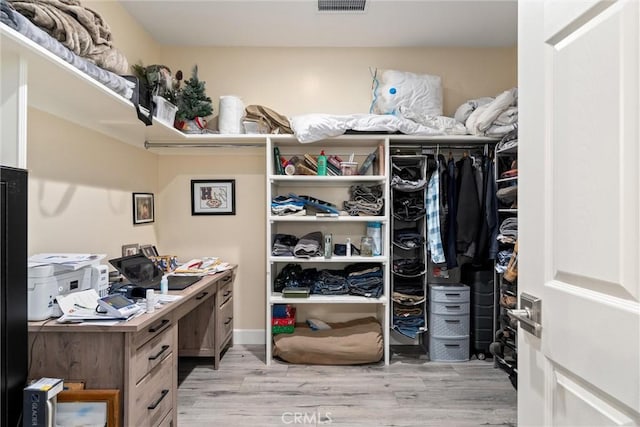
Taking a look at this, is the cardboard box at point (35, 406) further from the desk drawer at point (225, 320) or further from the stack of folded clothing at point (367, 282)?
the stack of folded clothing at point (367, 282)

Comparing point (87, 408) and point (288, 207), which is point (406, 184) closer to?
point (288, 207)

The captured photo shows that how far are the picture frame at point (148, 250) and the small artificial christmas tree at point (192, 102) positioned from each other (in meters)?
1.14

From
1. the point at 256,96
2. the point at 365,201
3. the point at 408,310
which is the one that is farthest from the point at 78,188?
the point at 408,310

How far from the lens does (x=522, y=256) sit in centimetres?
99

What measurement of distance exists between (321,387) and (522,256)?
1974mm

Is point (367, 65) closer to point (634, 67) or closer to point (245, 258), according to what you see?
point (245, 258)

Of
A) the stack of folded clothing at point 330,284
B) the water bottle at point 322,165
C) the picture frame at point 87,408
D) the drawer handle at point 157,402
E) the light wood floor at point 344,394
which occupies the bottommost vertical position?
the light wood floor at point 344,394

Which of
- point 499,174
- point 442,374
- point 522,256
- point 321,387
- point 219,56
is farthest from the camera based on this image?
point 219,56

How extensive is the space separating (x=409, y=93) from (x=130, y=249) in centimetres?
272

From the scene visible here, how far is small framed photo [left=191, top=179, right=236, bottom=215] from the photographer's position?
10.8ft

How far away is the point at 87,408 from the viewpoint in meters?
1.37

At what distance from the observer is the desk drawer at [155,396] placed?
5.04ft

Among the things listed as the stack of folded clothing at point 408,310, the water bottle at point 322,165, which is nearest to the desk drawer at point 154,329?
the water bottle at point 322,165

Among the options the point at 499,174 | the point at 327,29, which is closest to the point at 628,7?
the point at 499,174
